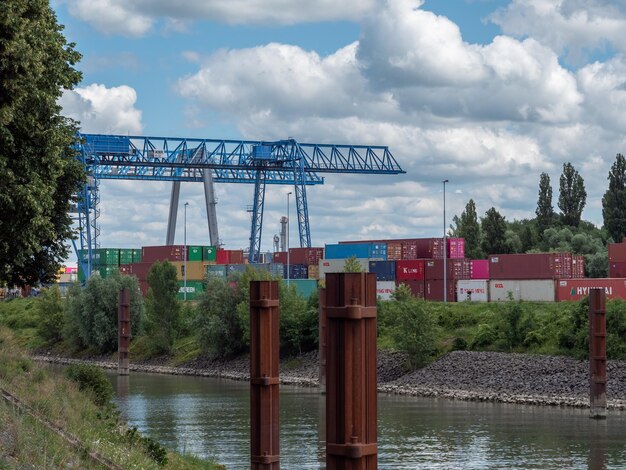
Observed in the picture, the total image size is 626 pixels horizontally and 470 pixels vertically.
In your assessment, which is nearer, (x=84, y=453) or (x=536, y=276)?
(x=84, y=453)

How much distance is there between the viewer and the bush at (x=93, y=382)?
107ft

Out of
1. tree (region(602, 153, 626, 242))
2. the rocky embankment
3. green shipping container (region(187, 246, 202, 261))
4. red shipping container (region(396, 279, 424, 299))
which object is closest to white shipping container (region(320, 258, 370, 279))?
red shipping container (region(396, 279, 424, 299))

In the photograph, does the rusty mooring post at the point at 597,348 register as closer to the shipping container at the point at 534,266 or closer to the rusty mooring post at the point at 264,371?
the rusty mooring post at the point at 264,371

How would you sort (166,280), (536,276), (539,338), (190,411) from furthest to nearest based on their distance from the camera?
(166,280)
(536,276)
(539,338)
(190,411)

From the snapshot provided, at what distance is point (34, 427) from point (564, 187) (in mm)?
117116

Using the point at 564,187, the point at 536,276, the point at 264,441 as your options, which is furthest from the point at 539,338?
the point at 564,187

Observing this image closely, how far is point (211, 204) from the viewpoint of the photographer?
11238cm

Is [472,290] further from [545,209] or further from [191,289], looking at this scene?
[545,209]

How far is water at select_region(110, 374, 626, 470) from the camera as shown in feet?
116

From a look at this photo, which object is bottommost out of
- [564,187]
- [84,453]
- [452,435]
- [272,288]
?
[452,435]

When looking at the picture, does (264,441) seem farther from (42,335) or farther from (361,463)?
(42,335)

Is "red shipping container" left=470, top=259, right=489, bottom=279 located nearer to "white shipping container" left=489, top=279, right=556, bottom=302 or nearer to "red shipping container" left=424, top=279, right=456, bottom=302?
"red shipping container" left=424, top=279, right=456, bottom=302

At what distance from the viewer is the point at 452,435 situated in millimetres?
41625

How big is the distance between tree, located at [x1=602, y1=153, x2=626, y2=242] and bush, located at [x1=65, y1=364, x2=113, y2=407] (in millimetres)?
94889
